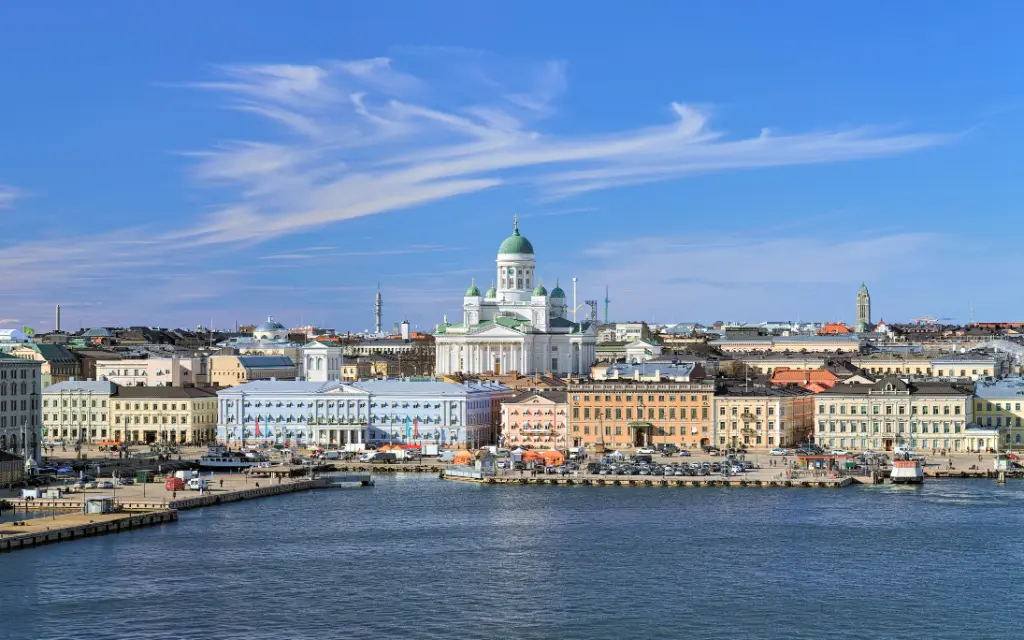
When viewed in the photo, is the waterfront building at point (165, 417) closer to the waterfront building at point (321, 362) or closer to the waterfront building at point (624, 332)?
the waterfront building at point (321, 362)

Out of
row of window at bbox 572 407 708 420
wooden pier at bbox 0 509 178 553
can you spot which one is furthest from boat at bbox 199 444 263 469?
wooden pier at bbox 0 509 178 553

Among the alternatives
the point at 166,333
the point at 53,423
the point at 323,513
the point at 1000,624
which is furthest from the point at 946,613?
the point at 166,333

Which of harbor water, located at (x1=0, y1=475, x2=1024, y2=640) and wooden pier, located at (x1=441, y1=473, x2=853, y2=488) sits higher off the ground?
wooden pier, located at (x1=441, y1=473, x2=853, y2=488)

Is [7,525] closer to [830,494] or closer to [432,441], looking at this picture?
[830,494]

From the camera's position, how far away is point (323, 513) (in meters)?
55.8

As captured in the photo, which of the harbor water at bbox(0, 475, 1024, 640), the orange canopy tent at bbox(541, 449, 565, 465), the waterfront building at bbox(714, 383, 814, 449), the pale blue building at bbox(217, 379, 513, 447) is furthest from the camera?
the pale blue building at bbox(217, 379, 513, 447)

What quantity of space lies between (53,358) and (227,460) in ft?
150

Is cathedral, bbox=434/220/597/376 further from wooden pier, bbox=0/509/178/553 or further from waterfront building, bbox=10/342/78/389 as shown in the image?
wooden pier, bbox=0/509/178/553

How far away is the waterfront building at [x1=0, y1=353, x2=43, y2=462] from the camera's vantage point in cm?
6800

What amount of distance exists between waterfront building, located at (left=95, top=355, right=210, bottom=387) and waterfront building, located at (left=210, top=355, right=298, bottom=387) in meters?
1.20

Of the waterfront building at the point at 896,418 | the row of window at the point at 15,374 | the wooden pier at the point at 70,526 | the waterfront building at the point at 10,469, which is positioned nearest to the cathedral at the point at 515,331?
the waterfront building at the point at 896,418

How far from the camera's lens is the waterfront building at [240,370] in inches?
4341

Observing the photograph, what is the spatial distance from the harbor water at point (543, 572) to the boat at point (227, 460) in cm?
1325

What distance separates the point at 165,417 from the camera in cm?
8819
